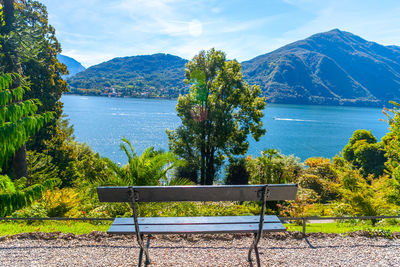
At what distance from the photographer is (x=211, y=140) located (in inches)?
841

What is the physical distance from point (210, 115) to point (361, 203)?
570 inches

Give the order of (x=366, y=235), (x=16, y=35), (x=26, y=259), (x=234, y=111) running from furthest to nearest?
(x=234, y=111) < (x=16, y=35) < (x=366, y=235) < (x=26, y=259)

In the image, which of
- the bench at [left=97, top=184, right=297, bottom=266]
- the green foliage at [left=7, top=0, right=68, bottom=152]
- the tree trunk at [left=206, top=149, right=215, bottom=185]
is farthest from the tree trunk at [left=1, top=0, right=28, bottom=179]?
the tree trunk at [left=206, top=149, right=215, bottom=185]

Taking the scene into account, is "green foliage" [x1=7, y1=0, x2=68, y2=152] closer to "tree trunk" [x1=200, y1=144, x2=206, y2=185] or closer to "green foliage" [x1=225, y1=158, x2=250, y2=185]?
"tree trunk" [x1=200, y1=144, x2=206, y2=185]

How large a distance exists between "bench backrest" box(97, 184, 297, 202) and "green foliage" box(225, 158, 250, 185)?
18529 millimetres

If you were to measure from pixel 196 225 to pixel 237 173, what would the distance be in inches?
726

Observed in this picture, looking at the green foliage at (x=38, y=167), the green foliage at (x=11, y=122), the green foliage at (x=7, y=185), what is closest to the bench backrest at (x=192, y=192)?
the green foliage at (x=7, y=185)

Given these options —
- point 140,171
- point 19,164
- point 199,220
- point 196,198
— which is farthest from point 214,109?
point 196,198

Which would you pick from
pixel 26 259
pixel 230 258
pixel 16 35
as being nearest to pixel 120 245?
pixel 26 259

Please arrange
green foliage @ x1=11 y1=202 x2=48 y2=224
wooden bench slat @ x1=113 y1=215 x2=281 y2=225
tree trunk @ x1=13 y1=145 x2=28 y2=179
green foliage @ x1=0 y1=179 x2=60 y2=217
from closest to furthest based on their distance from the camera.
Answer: wooden bench slat @ x1=113 y1=215 x2=281 y2=225
green foliage @ x1=0 y1=179 x2=60 y2=217
green foliage @ x1=11 y1=202 x2=48 y2=224
tree trunk @ x1=13 y1=145 x2=28 y2=179

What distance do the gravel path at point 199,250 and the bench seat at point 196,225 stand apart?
21.2 inches

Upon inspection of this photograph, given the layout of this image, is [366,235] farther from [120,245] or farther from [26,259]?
[26,259]

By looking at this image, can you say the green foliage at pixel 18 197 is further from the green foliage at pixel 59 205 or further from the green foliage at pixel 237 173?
the green foliage at pixel 237 173

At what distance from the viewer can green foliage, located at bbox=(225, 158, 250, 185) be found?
21.2 metres
